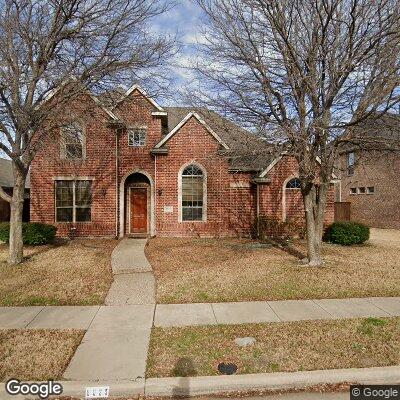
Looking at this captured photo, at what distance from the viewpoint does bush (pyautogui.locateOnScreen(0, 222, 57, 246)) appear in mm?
12242

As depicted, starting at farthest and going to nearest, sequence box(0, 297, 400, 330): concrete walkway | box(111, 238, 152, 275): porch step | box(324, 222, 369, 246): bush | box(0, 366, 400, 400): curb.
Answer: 1. box(324, 222, 369, 246): bush
2. box(111, 238, 152, 275): porch step
3. box(0, 297, 400, 330): concrete walkway
4. box(0, 366, 400, 400): curb

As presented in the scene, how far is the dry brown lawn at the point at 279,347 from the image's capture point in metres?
4.12

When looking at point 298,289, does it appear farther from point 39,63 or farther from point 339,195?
point 339,195

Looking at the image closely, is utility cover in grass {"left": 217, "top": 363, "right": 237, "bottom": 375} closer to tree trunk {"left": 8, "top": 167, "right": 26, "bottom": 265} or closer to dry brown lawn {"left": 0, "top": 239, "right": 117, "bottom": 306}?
dry brown lawn {"left": 0, "top": 239, "right": 117, "bottom": 306}

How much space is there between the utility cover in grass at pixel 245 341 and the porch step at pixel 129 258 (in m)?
4.69

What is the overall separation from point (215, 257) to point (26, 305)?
5834 millimetres

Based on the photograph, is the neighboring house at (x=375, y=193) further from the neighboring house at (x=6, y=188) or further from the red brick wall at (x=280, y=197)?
the neighboring house at (x=6, y=188)

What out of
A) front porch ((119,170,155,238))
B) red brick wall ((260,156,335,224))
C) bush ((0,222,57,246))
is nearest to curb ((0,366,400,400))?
bush ((0,222,57,246))

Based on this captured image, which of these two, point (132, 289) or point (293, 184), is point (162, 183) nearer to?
point (293, 184)

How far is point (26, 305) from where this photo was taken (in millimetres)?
6359

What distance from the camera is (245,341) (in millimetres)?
4770

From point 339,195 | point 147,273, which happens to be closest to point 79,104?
point 147,273

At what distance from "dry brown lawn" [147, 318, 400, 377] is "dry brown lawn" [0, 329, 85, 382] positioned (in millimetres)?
1163

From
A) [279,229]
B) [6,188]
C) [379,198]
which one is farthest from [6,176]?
[379,198]
